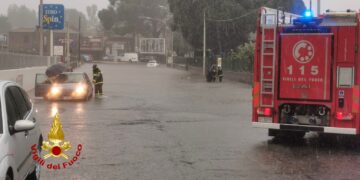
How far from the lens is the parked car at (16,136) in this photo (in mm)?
5914

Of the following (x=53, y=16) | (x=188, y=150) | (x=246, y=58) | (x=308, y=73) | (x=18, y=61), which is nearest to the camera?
(x=188, y=150)

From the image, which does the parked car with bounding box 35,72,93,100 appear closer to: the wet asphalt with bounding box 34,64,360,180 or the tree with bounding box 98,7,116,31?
the wet asphalt with bounding box 34,64,360,180

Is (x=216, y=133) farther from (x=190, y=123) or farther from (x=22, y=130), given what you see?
(x=22, y=130)

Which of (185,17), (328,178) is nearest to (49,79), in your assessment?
(328,178)

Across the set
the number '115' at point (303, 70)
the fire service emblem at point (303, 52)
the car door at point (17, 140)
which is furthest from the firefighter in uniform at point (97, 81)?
the car door at point (17, 140)

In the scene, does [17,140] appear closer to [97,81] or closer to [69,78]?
[69,78]

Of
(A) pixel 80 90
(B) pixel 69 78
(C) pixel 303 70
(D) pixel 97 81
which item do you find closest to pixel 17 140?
(C) pixel 303 70

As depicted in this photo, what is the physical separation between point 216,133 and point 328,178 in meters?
5.89

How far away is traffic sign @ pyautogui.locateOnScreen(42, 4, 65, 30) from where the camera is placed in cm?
4350

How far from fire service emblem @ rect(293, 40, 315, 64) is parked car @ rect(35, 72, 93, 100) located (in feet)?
50.6

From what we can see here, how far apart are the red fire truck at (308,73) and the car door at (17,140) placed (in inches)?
251

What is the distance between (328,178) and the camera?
29.6 ft

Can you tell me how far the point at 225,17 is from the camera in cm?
6253

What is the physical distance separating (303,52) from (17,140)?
728cm
